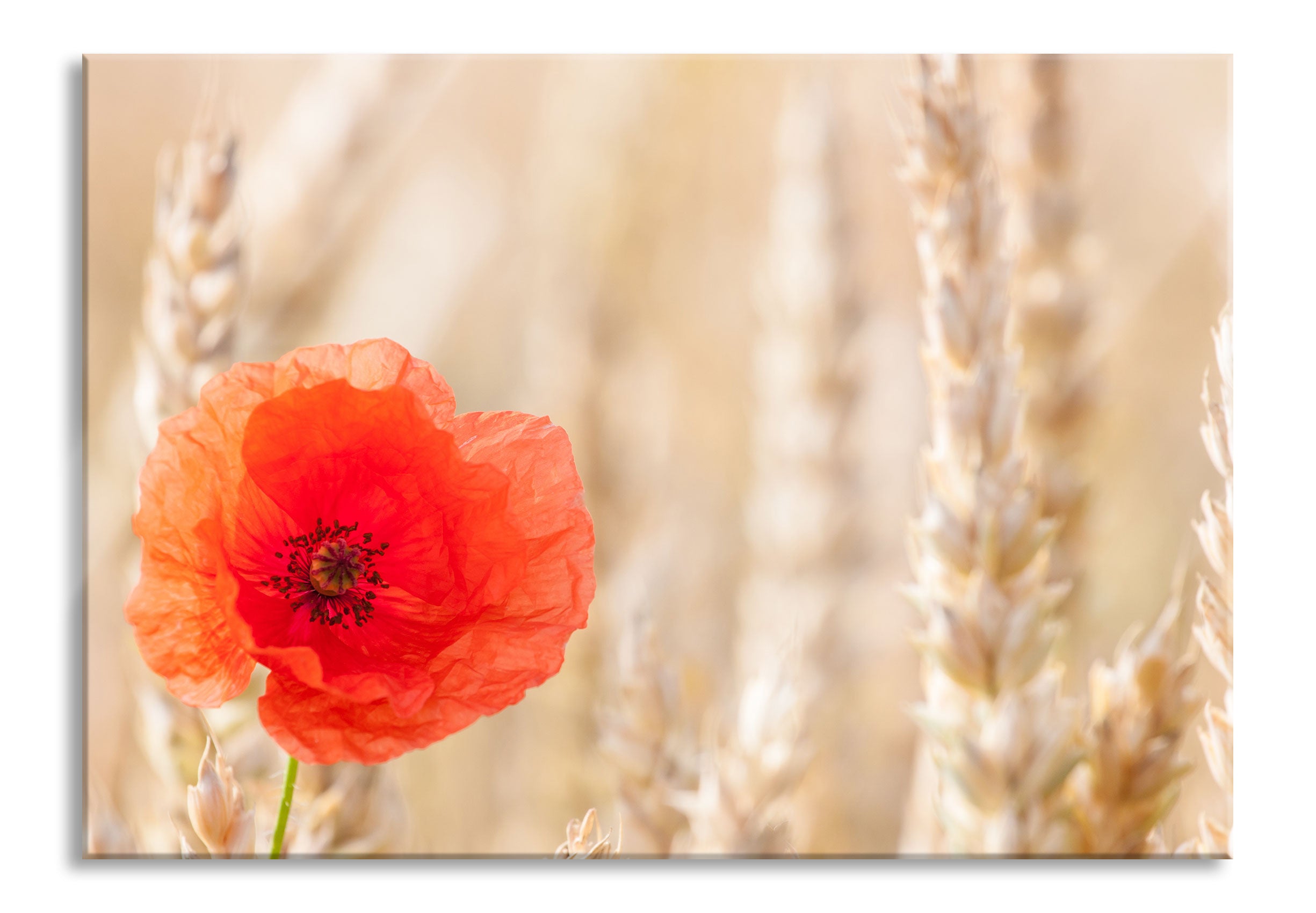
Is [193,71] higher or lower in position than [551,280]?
higher

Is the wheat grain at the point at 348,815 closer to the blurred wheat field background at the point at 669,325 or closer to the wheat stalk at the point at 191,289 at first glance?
the blurred wheat field background at the point at 669,325

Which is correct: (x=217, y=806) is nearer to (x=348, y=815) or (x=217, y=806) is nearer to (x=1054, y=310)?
(x=348, y=815)

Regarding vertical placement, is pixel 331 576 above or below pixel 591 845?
above

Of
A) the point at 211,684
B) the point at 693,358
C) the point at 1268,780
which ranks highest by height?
the point at 693,358

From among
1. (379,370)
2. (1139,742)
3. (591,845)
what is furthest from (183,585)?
(1139,742)

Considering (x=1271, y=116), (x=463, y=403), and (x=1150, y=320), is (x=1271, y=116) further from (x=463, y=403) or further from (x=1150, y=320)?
(x=463, y=403)

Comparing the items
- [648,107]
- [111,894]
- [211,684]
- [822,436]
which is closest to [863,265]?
[822,436]

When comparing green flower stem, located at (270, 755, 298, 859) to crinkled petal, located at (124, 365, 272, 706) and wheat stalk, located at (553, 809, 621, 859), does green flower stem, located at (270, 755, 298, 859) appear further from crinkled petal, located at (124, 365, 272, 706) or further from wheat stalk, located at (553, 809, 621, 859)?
wheat stalk, located at (553, 809, 621, 859)

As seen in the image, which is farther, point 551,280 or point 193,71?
point 551,280

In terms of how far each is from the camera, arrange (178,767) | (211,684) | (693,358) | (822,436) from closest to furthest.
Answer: (211,684) < (178,767) < (822,436) < (693,358)
